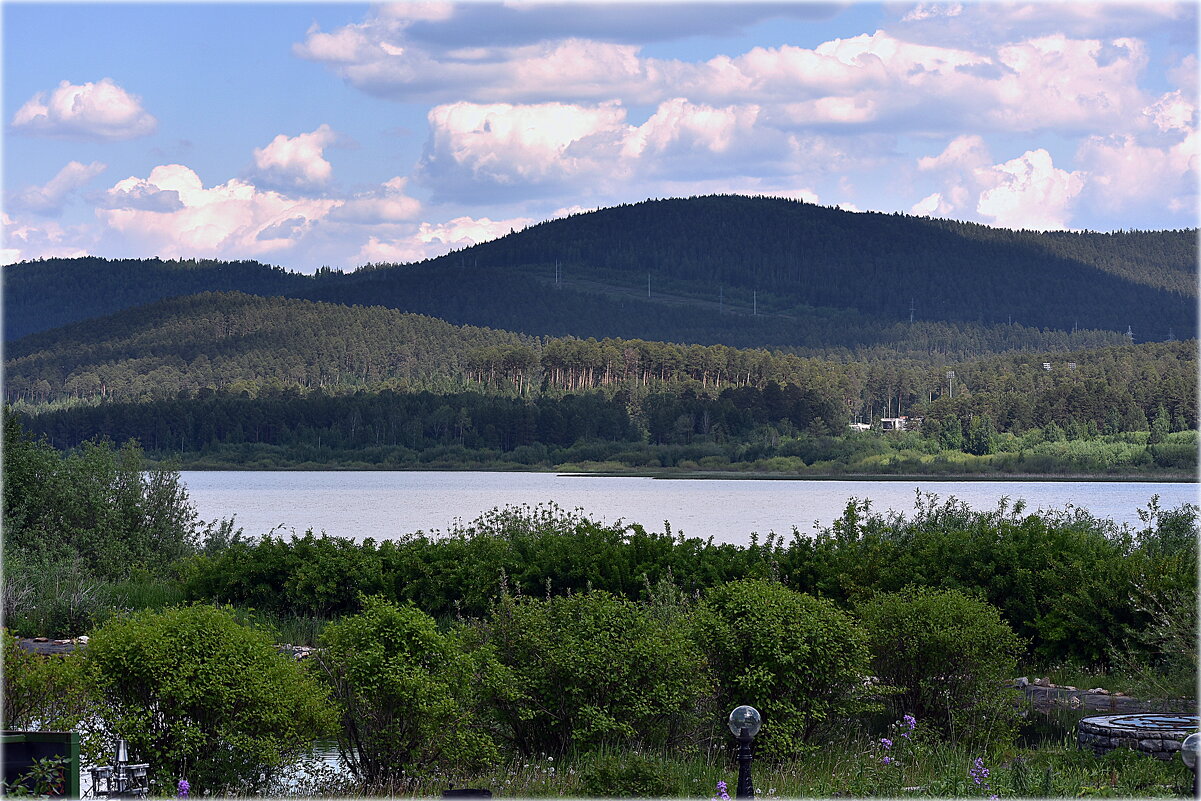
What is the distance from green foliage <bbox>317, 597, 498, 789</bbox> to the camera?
9.91 metres

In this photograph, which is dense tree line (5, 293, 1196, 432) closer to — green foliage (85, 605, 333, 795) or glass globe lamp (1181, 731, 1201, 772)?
glass globe lamp (1181, 731, 1201, 772)

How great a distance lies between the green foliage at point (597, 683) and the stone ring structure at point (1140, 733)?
3187 millimetres

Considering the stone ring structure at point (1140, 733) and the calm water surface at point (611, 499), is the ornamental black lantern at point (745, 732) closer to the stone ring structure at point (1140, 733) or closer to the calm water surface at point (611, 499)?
the stone ring structure at point (1140, 733)

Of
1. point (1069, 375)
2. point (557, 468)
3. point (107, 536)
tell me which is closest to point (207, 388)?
point (557, 468)

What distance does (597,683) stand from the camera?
1086 cm

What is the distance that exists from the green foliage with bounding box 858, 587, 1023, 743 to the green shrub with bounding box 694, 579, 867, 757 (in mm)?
787

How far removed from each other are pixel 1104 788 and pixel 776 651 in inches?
105

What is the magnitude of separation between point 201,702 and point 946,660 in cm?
650

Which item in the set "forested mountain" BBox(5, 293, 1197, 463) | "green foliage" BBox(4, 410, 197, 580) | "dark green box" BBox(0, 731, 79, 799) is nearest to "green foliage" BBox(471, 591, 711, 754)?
"dark green box" BBox(0, 731, 79, 799)

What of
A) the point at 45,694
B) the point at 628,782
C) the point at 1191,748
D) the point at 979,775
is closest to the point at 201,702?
the point at 45,694

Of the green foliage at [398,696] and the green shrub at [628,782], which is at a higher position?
the green foliage at [398,696]

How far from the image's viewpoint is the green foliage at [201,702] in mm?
9453

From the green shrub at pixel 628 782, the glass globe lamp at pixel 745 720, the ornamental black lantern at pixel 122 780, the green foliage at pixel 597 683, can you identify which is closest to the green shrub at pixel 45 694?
the ornamental black lantern at pixel 122 780

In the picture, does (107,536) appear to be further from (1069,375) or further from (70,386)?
(70,386)
